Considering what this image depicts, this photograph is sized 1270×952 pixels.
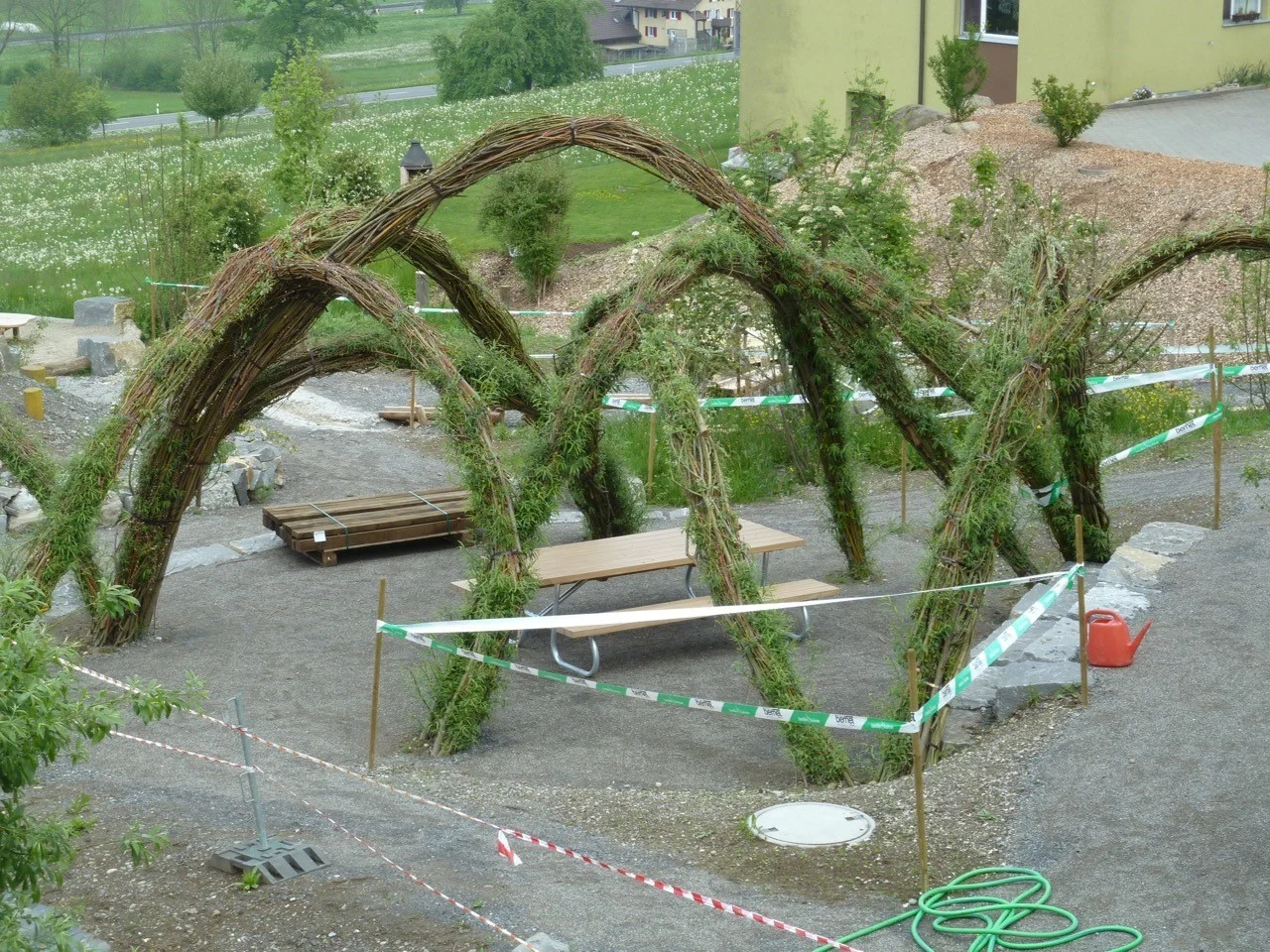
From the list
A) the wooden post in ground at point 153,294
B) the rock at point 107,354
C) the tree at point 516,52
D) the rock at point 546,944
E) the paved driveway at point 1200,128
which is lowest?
the rock at point 546,944

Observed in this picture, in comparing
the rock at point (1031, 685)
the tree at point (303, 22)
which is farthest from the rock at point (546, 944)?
the tree at point (303, 22)

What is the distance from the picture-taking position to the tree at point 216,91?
40.4 metres

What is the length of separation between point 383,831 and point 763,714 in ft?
5.39

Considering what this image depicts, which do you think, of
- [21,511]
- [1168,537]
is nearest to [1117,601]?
[1168,537]

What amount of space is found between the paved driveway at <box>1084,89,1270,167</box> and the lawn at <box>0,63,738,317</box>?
261 inches

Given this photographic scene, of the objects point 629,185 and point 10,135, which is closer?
point 629,185

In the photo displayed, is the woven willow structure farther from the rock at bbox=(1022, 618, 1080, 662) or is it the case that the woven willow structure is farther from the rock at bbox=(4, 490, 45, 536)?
the rock at bbox=(4, 490, 45, 536)

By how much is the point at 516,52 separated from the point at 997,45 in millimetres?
30265

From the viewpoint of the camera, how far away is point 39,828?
386 cm

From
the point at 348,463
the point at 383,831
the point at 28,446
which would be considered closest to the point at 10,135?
the point at 348,463

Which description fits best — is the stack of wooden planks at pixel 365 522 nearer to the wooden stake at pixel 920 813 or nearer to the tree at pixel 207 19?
the wooden stake at pixel 920 813

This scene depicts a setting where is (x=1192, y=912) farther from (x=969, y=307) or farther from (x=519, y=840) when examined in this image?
(x=969, y=307)

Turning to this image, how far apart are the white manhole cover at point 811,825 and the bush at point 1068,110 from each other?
16304 millimetres

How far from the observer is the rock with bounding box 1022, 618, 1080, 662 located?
299 inches
